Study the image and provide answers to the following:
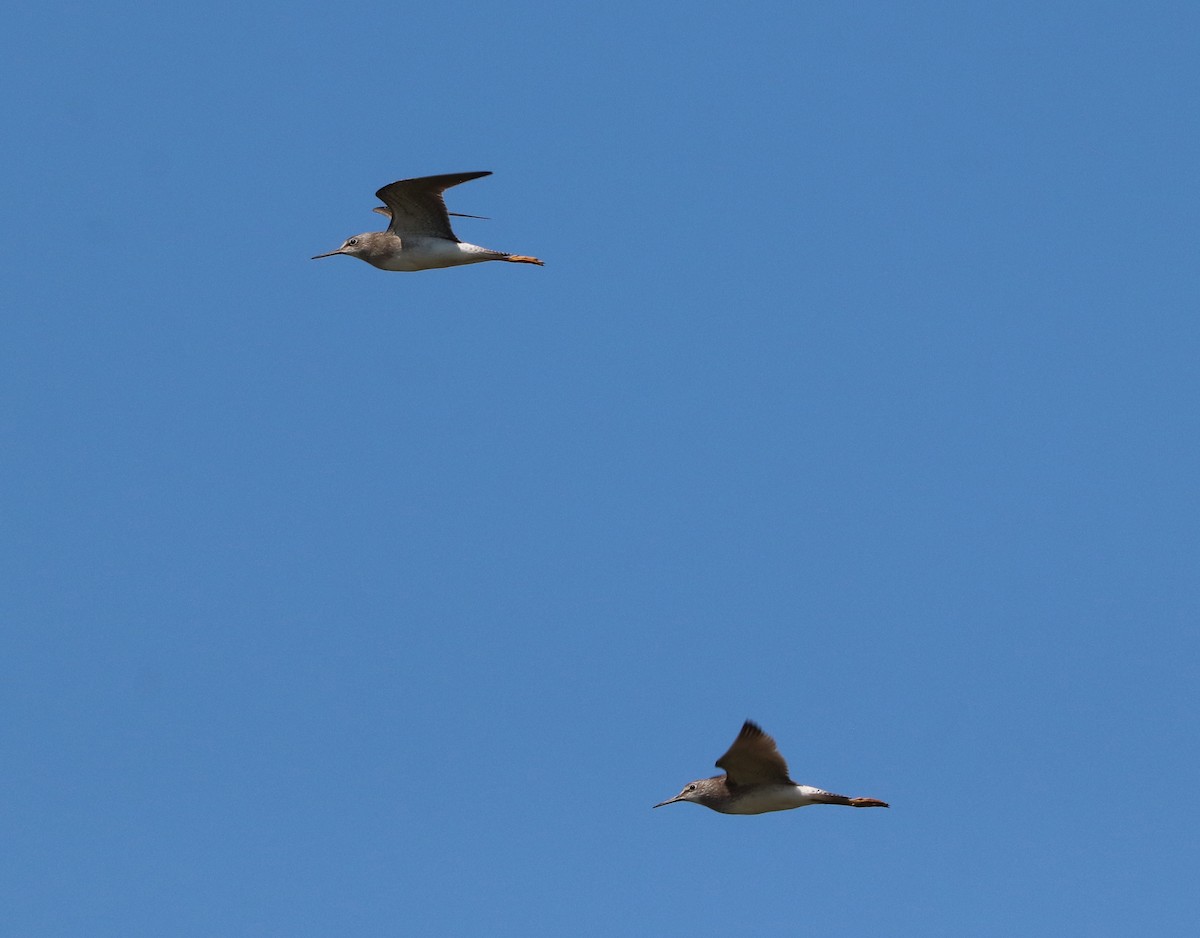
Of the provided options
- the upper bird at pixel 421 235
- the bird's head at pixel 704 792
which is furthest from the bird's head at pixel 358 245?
the bird's head at pixel 704 792

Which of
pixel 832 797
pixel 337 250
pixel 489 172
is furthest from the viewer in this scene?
pixel 337 250

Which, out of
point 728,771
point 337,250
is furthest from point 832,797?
point 337,250

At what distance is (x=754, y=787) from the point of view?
24562mm

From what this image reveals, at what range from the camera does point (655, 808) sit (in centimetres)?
2534

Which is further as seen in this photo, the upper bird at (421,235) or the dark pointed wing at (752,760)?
the upper bird at (421,235)

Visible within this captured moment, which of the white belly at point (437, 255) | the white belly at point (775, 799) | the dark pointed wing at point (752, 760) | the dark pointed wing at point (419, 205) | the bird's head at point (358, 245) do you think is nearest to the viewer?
the dark pointed wing at point (752, 760)

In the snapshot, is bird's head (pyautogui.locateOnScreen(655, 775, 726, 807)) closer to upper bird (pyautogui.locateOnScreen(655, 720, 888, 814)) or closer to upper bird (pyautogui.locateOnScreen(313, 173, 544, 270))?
upper bird (pyautogui.locateOnScreen(655, 720, 888, 814))

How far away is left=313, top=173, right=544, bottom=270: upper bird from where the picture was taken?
25.8m

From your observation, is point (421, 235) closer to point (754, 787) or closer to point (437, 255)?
point (437, 255)

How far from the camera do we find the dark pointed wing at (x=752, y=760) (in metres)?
23.1

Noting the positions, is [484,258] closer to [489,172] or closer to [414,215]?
[414,215]

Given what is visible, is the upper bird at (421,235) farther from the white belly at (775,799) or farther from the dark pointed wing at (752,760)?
the white belly at (775,799)

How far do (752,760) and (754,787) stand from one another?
93 centimetres

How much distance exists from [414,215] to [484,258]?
1.19 metres
